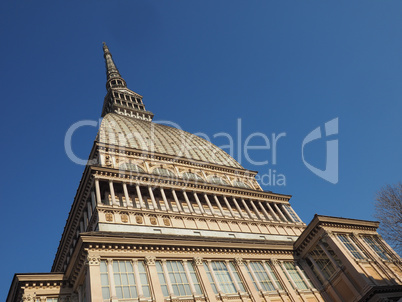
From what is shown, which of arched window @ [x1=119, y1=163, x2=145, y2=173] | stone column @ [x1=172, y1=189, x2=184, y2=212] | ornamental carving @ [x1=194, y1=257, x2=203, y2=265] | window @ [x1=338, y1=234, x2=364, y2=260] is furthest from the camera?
arched window @ [x1=119, y1=163, x2=145, y2=173]

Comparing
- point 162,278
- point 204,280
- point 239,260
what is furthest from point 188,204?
point 162,278

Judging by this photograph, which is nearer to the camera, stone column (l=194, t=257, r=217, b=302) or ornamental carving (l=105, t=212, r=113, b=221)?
stone column (l=194, t=257, r=217, b=302)

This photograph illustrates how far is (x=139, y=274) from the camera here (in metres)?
29.2

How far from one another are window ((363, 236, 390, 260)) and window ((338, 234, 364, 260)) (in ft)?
11.7

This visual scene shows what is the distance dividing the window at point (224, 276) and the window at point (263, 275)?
2068 millimetres

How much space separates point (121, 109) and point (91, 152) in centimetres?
3031

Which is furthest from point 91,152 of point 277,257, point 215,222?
point 277,257

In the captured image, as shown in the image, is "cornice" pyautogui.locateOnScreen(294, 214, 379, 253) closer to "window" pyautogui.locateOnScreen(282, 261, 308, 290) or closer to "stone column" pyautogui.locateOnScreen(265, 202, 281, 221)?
"window" pyautogui.locateOnScreen(282, 261, 308, 290)

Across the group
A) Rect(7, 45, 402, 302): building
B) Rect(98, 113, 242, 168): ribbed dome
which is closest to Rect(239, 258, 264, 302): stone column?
Rect(7, 45, 402, 302): building

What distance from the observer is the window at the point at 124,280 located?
2688cm

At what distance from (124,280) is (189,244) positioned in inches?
318

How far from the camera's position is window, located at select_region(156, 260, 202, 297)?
29.7 meters

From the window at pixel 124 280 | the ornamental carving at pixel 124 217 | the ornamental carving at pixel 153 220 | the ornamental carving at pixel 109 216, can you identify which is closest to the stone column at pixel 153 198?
the ornamental carving at pixel 153 220

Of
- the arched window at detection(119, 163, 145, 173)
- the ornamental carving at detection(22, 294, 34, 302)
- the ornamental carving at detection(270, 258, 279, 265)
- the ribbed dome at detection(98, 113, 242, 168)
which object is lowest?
the ornamental carving at detection(270, 258, 279, 265)
